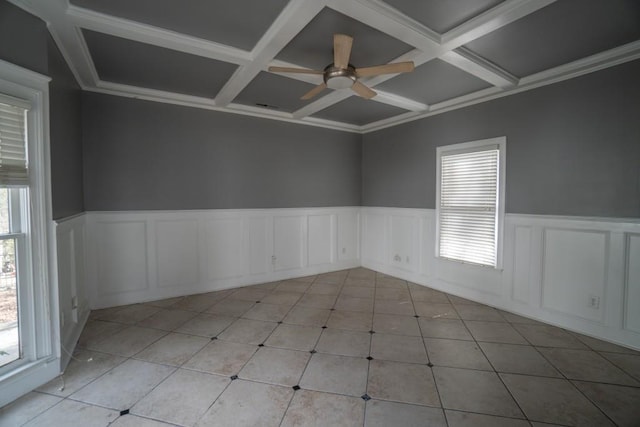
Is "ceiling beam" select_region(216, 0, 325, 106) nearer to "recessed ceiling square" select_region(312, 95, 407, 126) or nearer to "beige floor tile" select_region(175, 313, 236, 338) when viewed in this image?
"recessed ceiling square" select_region(312, 95, 407, 126)

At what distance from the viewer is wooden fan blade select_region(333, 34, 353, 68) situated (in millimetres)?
1980

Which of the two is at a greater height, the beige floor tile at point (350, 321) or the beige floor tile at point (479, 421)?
the beige floor tile at point (350, 321)

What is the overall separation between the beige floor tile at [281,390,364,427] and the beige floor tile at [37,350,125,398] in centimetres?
158

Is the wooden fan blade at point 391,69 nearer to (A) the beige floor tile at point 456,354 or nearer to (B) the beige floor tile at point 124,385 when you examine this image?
(A) the beige floor tile at point 456,354

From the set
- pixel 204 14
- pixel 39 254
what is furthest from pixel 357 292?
pixel 204 14

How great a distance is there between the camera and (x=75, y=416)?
172 cm

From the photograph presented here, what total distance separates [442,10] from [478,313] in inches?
124

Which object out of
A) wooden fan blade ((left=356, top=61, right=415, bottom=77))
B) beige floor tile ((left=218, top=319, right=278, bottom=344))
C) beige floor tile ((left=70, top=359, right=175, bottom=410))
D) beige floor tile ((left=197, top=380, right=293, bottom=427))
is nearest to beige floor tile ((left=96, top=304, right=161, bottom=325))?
beige floor tile ((left=70, top=359, right=175, bottom=410))

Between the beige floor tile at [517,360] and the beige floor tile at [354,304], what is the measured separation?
1276mm

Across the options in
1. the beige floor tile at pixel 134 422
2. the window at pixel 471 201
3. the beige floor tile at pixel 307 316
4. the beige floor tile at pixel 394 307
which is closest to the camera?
the beige floor tile at pixel 134 422

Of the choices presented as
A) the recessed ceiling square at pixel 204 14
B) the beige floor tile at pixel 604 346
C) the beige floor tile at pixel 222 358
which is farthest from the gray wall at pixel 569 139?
the beige floor tile at pixel 222 358

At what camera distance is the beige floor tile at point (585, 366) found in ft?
6.88

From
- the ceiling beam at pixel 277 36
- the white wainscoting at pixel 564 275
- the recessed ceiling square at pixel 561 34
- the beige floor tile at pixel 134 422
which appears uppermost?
the recessed ceiling square at pixel 561 34

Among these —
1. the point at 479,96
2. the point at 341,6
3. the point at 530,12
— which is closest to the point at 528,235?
the point at 479,96
